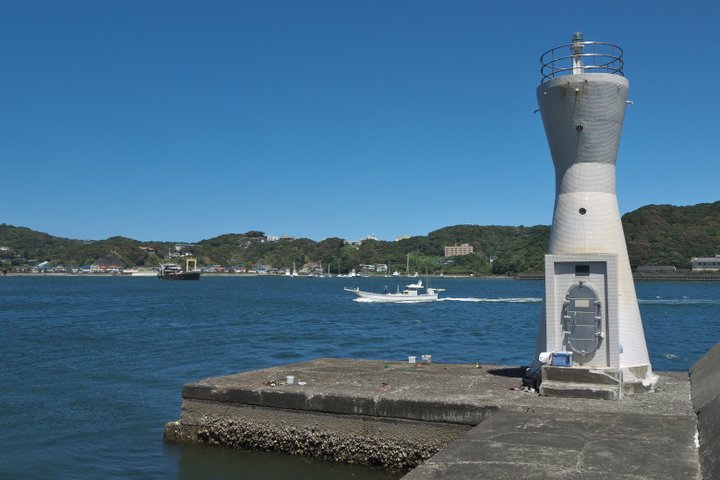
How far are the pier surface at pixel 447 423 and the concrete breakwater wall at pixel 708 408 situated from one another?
12 cm

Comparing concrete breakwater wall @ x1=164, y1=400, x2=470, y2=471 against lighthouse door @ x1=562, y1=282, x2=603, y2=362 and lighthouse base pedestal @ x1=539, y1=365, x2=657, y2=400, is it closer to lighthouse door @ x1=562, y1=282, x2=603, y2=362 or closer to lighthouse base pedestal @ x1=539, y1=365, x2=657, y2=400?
lighthouse base pedestal @ x1=539, y1=365, x2=657, y2=400

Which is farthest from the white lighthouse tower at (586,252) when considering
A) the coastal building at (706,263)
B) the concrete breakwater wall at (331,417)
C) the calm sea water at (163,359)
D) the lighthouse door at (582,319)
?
the coastal building at (706,263)

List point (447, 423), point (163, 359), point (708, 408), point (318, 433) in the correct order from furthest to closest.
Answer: point (163, 359) → point (318, 433) → point (447, 423) → point (708, 408)

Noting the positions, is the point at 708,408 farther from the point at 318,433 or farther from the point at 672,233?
the point at 672,233

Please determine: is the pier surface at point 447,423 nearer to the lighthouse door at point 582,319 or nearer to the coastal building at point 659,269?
the lighthouse door at point 582,319

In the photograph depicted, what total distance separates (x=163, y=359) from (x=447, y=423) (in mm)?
16250

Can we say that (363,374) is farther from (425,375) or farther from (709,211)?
(709,211)

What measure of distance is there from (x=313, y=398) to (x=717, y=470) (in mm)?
5364

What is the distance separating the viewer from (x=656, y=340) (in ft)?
94.7

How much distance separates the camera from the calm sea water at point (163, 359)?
951cm

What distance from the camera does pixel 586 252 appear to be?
955 centimetres

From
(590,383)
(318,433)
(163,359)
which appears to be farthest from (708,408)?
(163,359)

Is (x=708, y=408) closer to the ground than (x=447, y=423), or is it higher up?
→ higher up

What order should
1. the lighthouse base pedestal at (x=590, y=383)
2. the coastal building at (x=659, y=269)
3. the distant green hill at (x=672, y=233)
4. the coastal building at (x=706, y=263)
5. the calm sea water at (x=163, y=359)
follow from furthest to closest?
1. the distant green hill at (x=672, y=233)
2. the coastal building at (x=659, y=269)
3. the coastal building at (x=706, y=263)
4. the calm sea water at (x=163, y=359)
5. the lighthouse base pedestal at (x=590, y=383)
